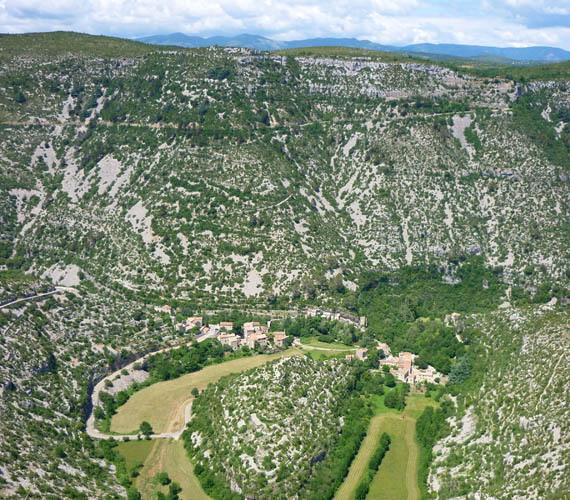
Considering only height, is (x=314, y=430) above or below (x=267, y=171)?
below

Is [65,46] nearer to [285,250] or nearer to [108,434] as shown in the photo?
[285,250]

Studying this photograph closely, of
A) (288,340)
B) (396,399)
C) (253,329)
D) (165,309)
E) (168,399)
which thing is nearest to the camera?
(396,399)

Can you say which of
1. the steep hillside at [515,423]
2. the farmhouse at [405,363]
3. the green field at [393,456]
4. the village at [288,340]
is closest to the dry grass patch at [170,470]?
the green field at [393,456]

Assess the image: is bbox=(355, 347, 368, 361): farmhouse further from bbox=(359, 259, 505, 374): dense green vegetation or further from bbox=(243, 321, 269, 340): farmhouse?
bbox=(243, 321, 269, 340): farmhouse

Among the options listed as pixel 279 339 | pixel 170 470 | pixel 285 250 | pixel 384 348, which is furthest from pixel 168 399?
pixel 285 250

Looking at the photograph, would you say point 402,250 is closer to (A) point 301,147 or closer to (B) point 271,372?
(A) point 301,147

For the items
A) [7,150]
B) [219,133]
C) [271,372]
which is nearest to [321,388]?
[271,372]
